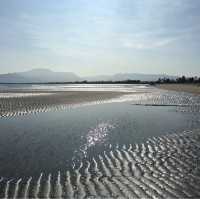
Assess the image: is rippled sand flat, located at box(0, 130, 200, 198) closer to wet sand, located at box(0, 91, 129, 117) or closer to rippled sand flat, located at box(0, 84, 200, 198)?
rippled sand flat, located at box(0, 84, 200, 198)

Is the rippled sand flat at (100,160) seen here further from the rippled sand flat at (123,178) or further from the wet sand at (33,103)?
the wet sand at (33,103)

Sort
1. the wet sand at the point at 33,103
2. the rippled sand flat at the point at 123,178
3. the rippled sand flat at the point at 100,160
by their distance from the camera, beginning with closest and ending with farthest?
the rippled sand flat at the point at 123,178 → the rippled sand flat at the point at 100,160 → the wet sand at the point at 33,103

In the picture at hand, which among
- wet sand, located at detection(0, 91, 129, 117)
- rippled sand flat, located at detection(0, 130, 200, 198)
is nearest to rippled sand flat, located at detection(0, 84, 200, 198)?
rippled sand flat, located at detection(0, 130, 200, 198)

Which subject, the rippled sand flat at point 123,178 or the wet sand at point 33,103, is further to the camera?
the wet sand at point 33,103

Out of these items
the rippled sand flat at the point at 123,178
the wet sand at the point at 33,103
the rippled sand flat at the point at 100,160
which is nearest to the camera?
the rippled sand flat at the point at 123,178

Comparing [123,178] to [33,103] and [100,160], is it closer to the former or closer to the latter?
[100,160]

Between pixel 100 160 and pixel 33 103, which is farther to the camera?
pixel 33 103

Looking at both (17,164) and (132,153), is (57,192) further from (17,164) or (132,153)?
(132,153)

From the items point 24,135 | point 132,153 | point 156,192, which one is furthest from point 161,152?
point 24,135

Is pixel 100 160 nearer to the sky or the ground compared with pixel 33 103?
nearer to the sky

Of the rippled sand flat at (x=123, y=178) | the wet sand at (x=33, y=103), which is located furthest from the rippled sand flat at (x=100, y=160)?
the wet sand at (x=33, y=103)

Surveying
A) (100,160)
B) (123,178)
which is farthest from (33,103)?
(123,178)

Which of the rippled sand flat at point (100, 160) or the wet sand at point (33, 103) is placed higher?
the rippled sand flat at point (100, 160)

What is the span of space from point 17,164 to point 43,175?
1736mm
